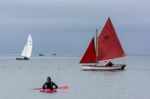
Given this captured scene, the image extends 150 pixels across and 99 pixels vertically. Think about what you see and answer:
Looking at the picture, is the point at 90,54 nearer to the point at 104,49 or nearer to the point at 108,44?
the point at 104,49

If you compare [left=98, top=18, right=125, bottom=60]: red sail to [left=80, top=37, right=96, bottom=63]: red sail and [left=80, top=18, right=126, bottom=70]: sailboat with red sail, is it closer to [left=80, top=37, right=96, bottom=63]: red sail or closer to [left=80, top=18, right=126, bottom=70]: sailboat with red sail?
[left=80, top=18, right=126, bottom=70]: sailboat with red sail

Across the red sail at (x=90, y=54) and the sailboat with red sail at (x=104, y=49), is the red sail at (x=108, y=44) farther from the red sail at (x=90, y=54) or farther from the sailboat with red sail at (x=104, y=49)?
the red sail at (x=90, y=54)

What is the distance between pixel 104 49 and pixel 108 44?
3.08ft

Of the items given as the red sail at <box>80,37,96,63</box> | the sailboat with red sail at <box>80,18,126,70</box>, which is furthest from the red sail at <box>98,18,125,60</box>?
the red sail at <box>80,37,96,63</box>

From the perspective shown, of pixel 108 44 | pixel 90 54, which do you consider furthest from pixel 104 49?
pixel 90 54

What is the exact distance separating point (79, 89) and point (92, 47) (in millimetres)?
29190

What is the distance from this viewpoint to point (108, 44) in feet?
285

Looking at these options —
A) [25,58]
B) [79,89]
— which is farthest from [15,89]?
[25,58]

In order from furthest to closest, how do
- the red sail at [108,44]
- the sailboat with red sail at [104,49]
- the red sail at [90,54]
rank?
1. the red sail at [108,44]
2. the sailboat with red sail at [104,49]
3. the red sail at [90,54]

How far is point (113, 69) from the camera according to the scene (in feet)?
285

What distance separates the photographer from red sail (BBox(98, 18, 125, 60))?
86.9m

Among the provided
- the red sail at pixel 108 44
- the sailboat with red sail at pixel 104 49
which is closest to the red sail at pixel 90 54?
the sailboat with red sail at pixel 104 49

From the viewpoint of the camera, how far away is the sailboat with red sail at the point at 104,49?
86.2 meters

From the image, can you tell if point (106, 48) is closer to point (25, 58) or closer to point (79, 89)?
point (79, 89)
